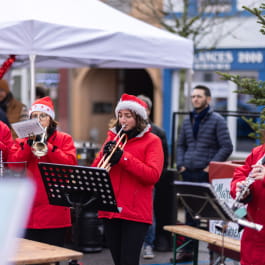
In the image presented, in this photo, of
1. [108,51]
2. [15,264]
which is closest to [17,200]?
[15,264]

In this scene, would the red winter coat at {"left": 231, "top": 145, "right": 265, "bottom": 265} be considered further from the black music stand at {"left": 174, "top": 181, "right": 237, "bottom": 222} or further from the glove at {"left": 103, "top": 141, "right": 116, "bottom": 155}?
the glove at {"left": 103, "top": 141, "right": 116, "bottom": 155}

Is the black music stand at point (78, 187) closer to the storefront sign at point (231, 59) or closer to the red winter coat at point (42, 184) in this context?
the red winter coat at point (42, 184)

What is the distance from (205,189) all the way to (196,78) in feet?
49.9

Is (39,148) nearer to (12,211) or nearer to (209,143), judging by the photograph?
(209,143)

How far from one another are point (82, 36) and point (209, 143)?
6.24ft

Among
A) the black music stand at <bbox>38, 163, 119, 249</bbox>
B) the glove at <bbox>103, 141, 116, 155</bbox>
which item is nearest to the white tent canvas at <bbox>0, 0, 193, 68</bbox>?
the glove at <bbox>103, 141, 116, 155</bbox>

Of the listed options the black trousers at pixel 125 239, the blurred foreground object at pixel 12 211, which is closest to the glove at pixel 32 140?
the black trousers at pixel 125 239

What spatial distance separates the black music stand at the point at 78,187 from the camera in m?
4.70

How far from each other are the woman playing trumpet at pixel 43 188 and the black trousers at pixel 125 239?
1.30 ft

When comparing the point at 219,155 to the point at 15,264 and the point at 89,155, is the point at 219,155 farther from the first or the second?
the point at 15,264

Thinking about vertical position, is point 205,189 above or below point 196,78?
below

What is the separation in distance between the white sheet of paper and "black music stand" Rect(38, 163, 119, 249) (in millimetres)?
438

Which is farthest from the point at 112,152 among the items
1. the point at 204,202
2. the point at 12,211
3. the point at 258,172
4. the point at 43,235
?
the point at 12,211

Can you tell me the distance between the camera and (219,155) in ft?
24.8
